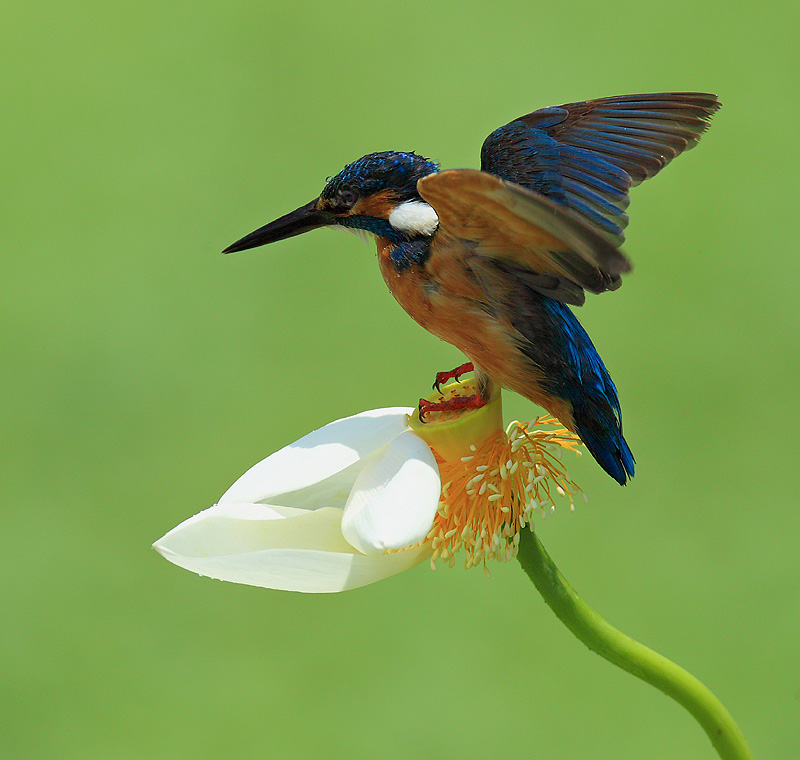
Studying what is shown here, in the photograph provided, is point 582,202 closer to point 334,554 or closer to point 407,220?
point 407,220

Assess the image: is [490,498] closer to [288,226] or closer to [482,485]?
[482,485]

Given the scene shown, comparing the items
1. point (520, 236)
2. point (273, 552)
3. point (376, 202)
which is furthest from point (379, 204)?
point (273, 552)

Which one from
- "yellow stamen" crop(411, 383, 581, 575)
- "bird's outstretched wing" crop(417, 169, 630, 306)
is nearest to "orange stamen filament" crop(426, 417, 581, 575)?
"yellow stamen" crop(411, 383, 581, 575)

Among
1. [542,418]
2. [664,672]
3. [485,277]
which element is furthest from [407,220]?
[664,672]

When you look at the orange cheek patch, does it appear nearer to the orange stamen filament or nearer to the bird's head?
the bird's head

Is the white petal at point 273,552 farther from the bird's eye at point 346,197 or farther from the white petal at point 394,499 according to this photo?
the bird's eye at point 346,197
